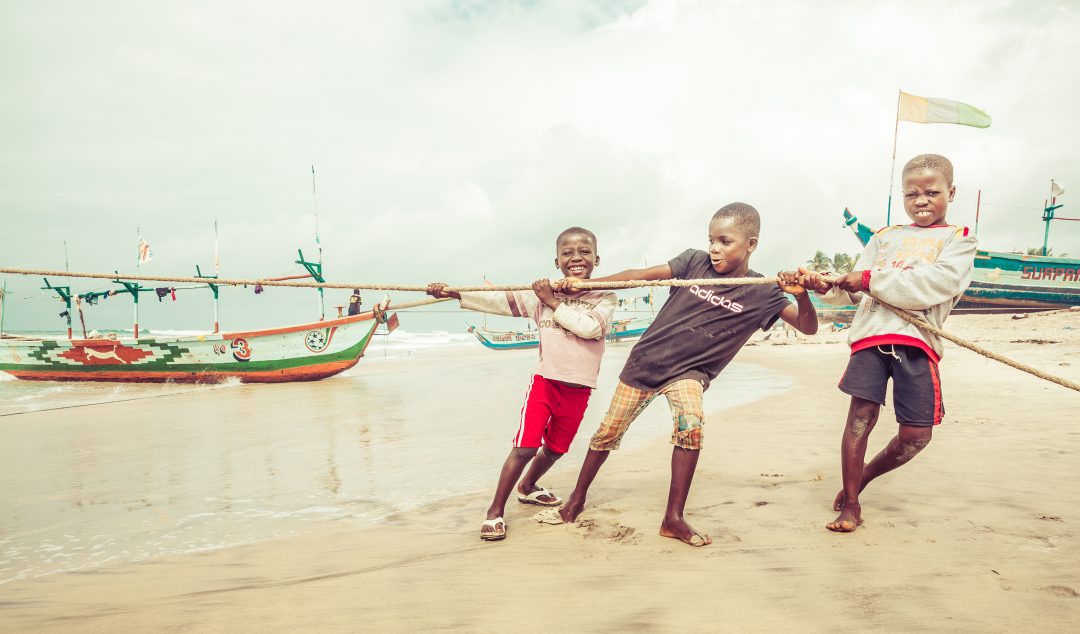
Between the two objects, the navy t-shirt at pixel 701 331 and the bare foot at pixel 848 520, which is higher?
the navy t-shirt at pixel 701 331

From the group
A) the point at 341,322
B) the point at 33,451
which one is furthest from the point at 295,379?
the point at 33,451

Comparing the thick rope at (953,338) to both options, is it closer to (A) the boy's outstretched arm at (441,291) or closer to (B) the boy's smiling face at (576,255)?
(B) the boy's smiling face at (576,255)

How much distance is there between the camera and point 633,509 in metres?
3.15

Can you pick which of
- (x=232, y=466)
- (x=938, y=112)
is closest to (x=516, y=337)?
(x=938, y=112)

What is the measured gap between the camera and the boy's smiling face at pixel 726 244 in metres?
2.86

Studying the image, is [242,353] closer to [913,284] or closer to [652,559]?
[652,559]

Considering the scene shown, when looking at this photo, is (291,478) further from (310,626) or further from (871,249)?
(871,249)

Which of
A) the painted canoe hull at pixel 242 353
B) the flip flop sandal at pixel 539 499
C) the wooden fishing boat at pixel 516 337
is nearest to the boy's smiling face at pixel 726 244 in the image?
the flip flop sandal at pixel 539 499

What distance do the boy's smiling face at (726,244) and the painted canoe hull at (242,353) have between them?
13499 mm

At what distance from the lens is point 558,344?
10.0 ft

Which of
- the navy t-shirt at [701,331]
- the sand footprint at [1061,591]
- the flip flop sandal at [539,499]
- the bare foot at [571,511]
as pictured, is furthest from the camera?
the flip flop sandal at [539,499]

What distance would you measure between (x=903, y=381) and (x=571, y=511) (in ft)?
5.63

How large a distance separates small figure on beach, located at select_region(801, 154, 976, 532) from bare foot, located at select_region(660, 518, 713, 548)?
631mm

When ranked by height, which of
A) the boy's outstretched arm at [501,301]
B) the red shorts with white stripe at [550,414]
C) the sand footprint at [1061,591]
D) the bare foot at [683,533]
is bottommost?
the bare foot at [683,533]
